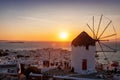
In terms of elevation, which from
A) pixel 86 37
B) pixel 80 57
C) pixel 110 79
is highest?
pixel 86 37

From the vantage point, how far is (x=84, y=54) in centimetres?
3153

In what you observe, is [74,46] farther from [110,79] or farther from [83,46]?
[110,79]

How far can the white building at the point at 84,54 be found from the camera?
103 ft

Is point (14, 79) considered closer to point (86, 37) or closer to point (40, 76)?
point (40, 76)

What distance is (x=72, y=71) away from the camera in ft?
104

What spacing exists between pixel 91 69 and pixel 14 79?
973 centimetres

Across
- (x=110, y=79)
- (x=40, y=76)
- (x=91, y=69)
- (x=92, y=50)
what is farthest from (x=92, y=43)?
(x=40, y=76)

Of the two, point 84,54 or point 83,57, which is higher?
point 84,54

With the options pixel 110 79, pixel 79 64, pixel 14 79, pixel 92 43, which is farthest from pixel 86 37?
pixel 14 79

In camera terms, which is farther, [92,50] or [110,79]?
[92,50]

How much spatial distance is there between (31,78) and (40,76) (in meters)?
0.91

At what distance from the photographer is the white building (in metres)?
31.5

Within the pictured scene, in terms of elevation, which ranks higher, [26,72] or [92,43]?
[92,43]

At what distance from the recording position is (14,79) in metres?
25.1
